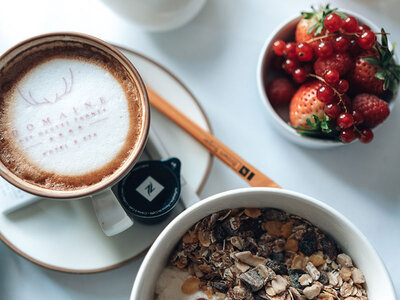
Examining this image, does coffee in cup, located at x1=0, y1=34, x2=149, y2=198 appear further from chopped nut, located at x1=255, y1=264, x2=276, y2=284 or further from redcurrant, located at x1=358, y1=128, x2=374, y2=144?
redcurrant, located at x1=358, y1=128, x2=374, y2=144

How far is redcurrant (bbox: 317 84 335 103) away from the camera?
86 cm

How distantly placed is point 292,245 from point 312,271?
0.06 meters

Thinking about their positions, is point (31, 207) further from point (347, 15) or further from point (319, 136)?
point (347, 15)

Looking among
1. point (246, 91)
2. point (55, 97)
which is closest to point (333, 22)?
point (246, 91)

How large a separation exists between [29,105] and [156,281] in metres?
0.41

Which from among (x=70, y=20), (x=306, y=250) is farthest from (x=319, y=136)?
(x=70, y=20)

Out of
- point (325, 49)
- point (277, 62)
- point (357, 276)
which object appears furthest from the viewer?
point (277, 62)

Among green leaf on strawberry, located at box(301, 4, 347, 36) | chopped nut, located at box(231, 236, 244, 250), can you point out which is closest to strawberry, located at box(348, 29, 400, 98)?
green leaf on strawberry, located at box(301, 4, 347, 36)

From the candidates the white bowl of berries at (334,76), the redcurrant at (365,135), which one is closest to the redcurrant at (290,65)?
the white bowl of berries at (334,76)

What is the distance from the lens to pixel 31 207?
93 centimetres

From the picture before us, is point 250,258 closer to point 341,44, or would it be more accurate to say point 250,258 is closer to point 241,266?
point 241,266

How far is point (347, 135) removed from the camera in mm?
878

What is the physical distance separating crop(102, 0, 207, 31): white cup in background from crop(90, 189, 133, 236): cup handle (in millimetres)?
392

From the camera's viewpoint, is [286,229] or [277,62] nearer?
[286,229]
